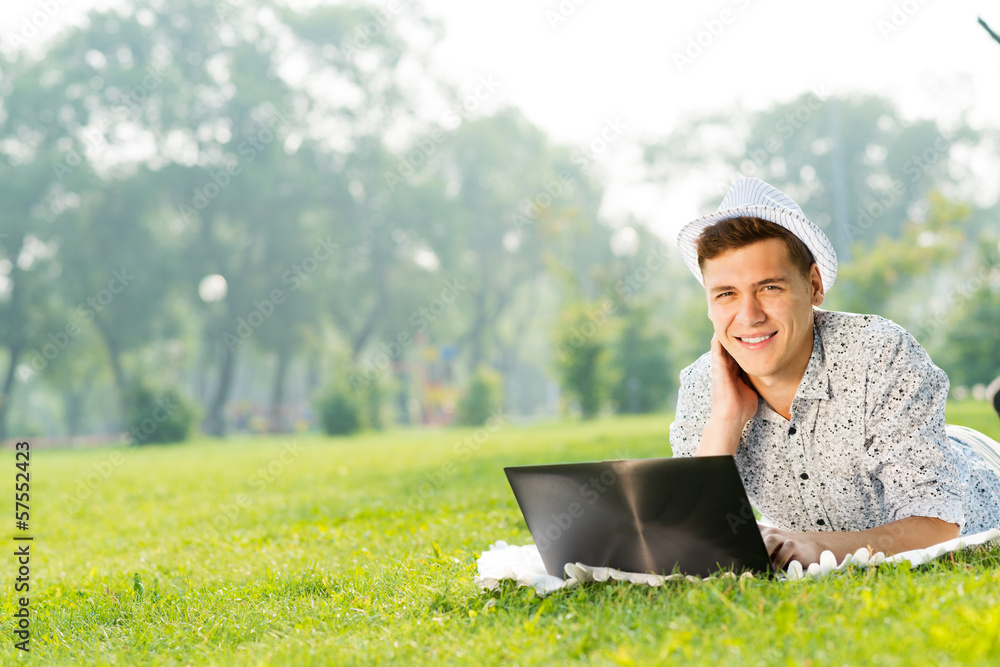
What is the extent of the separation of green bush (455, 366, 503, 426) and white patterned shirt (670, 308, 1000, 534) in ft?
65.7

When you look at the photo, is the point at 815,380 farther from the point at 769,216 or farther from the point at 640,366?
the point at 640,366

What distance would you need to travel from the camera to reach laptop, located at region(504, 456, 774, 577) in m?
2.39

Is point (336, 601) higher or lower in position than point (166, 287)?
lower

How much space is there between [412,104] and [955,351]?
2569 cm

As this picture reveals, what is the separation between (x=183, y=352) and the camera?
44.3 metres

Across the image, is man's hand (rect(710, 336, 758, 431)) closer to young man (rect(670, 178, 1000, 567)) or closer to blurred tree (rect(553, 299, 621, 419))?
young man (rect(670, 178, 1000, 567))

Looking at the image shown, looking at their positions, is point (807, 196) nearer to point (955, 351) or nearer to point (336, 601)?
point (955, 351)

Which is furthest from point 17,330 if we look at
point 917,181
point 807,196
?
point 917,181

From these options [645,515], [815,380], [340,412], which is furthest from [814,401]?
[340,412]

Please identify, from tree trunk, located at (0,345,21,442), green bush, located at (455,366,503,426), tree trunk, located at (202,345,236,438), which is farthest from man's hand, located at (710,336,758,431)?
tree trunk, located at (0,345,21,442)

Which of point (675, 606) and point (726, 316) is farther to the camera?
point (726, 316)

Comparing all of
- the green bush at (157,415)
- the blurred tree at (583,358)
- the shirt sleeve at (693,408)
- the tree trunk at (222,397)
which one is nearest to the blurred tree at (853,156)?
the blurred tree at (583,358)

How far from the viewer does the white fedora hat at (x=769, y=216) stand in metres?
2.76

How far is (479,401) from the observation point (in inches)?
917
